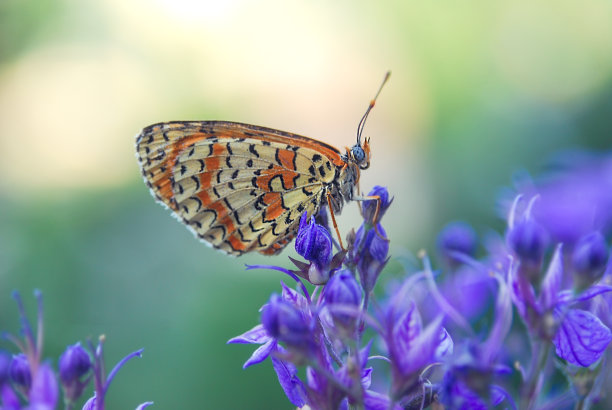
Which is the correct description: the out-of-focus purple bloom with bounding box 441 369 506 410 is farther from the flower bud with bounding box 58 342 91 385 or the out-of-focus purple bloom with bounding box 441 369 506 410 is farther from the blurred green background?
the blurred green background

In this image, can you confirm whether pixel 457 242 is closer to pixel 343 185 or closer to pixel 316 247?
pixel 343 185

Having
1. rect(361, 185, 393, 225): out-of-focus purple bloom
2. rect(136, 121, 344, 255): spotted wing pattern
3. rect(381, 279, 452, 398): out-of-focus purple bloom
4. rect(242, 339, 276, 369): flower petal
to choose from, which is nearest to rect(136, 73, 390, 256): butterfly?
rect(136, 121, 344, 255): spotted wing pattern

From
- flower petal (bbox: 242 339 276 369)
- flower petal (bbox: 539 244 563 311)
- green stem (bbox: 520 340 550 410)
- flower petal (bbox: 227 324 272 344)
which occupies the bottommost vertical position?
green stem (bbox: 520 340 550 410)

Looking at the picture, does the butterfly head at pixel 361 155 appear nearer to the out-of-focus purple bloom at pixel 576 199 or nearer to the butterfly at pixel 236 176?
the butterfly at pixel 236 176

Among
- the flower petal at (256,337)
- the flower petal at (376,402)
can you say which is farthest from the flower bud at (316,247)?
the flower petal at (376,402)

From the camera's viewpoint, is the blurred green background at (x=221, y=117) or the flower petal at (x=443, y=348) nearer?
the flower petal at (x=443, y=348)

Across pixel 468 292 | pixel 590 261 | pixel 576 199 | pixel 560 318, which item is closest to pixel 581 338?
pixel 560 318
